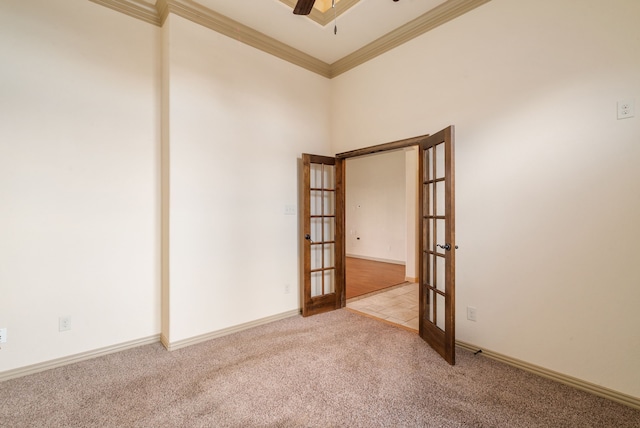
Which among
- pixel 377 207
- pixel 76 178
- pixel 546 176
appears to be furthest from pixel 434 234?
pixel 377 207

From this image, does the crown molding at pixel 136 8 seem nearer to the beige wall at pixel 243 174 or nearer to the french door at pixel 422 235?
the beige wall at pixel 243 174

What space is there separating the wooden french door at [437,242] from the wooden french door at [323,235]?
1.17 meters

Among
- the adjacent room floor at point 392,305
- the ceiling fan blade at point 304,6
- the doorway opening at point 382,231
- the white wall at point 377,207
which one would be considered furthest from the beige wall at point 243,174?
the white wall at point 377,207

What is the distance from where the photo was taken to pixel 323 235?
372 centimetres

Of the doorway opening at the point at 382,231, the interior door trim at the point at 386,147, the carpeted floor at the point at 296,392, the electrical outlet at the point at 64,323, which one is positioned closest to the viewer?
the carpeted floor at the point at 296,392

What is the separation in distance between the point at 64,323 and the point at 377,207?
6510 millimetres

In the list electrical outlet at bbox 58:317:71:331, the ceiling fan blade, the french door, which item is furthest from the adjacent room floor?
the ceiling fan blade

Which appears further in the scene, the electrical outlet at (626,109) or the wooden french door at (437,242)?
the wooden french door at (437,242)

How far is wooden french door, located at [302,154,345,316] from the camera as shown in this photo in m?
3.46

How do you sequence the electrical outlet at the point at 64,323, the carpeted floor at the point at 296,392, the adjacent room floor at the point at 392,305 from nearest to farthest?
the carpeted floor at the point at 296,392, the electrical outlet at the point at 64,323, the adjacent room floor at the point at 392,305

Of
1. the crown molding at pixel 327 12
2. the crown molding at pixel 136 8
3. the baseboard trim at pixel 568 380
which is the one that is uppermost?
the crown molding at pixel 327 12

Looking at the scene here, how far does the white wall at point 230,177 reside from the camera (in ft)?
8.77

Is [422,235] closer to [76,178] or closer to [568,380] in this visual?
[568,380]

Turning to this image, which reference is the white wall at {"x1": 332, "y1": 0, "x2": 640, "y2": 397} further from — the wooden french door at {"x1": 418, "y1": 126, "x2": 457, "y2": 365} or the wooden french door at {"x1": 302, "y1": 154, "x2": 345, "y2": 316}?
the wooden french door at {"x1": 302, "y1": 154, "x2": 345, "y2": 316}
